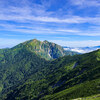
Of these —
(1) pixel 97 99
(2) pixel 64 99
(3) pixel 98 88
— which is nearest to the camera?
(1) pixel 97 99

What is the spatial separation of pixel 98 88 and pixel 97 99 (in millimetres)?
37720

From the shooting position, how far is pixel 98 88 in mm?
108625

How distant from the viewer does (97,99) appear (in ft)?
245

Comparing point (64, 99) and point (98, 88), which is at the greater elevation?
point (98, 88)

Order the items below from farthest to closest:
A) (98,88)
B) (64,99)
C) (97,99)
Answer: (64,99) < (98,88) < (97,99)

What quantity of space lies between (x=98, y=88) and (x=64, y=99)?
134ft

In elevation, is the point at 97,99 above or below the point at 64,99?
above

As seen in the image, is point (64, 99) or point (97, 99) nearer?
point (97, 99)

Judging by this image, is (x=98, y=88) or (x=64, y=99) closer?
(x=98, y=88)

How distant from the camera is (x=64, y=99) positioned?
12550 cm

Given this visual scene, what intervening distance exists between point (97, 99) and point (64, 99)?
191ft

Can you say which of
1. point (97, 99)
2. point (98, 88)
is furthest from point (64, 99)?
point (97, 99)

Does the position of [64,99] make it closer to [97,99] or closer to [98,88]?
[98,88]
